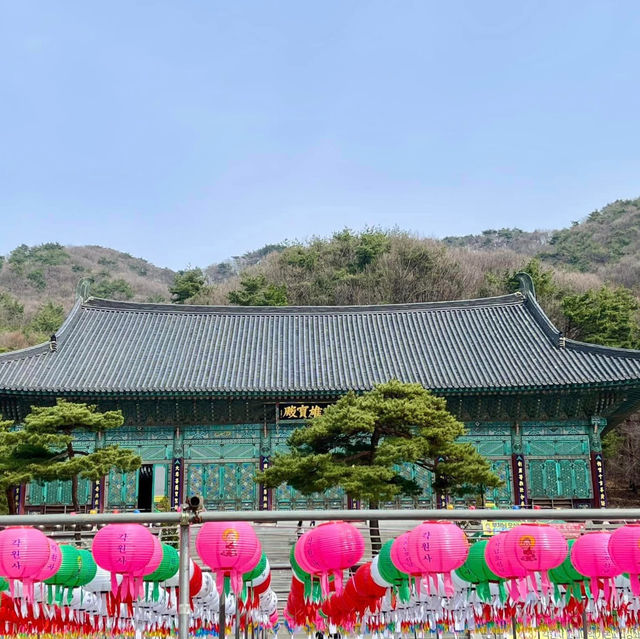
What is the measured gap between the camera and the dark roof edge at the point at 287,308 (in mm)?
26938

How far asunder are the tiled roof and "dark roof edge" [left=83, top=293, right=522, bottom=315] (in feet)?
0.13

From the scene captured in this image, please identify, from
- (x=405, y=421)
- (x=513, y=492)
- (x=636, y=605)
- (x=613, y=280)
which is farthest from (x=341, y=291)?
(x=636, y=605)

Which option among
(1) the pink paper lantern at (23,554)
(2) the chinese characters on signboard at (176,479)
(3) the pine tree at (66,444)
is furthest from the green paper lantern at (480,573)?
(2) the chinese characters on signboard at (176,479)

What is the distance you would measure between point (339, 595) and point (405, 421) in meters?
9.50

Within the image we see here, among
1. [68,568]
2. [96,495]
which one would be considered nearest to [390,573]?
[68,568]

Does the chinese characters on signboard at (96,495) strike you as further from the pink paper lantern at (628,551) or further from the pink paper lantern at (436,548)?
the pink paper lantern at (628,551)

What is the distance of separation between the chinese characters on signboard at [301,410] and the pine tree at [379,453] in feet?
13.8

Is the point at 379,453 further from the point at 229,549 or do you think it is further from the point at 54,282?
the point at 54,282

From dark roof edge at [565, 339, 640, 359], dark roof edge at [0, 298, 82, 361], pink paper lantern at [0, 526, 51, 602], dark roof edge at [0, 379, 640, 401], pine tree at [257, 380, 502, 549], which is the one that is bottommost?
pink paper lantern at [0, 526, 51, 602]

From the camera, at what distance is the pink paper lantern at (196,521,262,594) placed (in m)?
6.56

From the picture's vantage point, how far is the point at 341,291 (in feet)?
157

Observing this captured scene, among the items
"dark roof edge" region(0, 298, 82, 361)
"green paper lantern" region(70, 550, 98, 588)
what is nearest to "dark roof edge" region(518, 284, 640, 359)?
"dark roof edge" region(0, 298, 82, 361)

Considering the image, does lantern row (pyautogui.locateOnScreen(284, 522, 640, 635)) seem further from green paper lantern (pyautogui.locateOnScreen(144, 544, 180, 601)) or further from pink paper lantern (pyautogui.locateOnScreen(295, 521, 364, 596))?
green paper lantern (pyautogui.locateOnScreen(144, 544, 180, 601))

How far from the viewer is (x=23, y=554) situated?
255 inches
